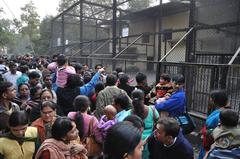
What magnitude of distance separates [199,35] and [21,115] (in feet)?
21.3

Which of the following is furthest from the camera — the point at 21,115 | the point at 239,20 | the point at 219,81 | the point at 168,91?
the point at 239,20

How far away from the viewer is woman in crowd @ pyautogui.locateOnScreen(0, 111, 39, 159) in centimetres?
238

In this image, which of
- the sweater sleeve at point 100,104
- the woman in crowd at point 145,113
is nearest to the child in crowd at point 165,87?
the sweater sleeve at point 100,104

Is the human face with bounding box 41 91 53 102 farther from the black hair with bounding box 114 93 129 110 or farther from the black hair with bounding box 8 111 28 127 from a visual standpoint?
the black hair with bounding box 8 111 28 127

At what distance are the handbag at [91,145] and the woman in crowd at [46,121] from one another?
484mm

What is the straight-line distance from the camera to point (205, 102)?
5.63m

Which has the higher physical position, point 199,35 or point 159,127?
point 199,35

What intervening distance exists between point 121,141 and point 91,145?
6.37 feet

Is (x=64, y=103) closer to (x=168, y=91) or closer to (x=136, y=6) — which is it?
(x=168, y=91)

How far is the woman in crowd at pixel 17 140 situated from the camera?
2.38m

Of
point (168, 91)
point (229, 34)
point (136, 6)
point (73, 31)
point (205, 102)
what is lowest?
point (205, 102)

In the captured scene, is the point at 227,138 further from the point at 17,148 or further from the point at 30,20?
the point at 30,20

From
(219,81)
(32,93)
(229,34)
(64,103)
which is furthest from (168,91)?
(229,34)

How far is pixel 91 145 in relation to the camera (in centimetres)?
323
